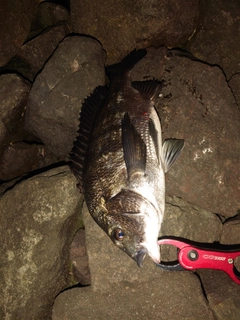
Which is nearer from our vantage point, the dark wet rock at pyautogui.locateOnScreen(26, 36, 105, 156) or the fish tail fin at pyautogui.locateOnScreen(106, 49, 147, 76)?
the fish tail fin at pyautogui.locateOnScreen(106, 49, 147, 76)

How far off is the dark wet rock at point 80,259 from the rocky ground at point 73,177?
1 centimetres

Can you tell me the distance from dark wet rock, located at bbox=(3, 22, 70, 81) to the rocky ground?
2cm

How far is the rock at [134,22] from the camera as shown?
3961 millimetres

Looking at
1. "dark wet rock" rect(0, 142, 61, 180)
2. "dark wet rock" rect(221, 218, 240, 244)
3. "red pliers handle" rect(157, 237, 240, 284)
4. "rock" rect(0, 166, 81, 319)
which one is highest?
"dark wet rock" rect(0, 142, 61, 180)

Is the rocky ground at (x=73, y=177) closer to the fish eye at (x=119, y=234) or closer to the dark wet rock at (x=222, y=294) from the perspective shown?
the dark wet rock at (x=222, y=294)

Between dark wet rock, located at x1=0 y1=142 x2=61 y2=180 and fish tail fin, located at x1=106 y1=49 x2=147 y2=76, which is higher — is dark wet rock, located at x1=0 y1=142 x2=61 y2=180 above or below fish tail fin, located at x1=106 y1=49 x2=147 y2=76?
below

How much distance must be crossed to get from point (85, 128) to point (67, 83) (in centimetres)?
93

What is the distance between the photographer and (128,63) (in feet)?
12.1

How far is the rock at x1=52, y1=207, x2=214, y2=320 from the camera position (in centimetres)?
336

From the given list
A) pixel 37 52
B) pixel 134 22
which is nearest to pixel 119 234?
pixel 134 22

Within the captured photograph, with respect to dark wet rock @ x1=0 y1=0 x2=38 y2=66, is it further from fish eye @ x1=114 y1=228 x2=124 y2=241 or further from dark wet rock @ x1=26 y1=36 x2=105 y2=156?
fish eye @ x1=114 y1=228 x2=124 y2=241

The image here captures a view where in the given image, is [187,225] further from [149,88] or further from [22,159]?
[22,159]

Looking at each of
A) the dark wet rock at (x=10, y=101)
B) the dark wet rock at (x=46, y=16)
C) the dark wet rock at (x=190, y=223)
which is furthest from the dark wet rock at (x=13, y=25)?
the dark wet rock at (x=190, y=223)

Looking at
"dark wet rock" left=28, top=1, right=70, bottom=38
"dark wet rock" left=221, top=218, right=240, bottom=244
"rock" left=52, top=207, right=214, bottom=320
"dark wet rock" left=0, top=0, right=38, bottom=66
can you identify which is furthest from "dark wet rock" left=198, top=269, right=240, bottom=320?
"dark wet rock" left=28, top=1, right=70, bottom=38
